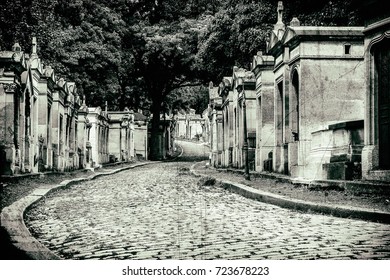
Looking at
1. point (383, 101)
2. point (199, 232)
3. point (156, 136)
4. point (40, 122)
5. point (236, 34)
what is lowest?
A: point (199, 232)

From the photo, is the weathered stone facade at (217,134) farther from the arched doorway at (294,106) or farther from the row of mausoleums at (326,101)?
the arched doorway at (294,106)

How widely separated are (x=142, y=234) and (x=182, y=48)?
1438 inches

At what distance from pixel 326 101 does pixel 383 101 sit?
12.9 feet

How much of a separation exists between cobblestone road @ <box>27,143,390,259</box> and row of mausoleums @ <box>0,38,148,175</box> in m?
5.44

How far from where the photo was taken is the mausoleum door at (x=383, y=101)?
11094 millimetres

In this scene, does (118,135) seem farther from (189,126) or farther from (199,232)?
(189,126)

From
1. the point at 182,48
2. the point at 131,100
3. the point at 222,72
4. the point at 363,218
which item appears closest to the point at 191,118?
the point at 131,100

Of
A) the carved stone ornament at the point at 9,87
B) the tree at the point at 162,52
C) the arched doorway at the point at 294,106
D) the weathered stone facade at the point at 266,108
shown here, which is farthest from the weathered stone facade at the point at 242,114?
A: the tree at the point at 162,52

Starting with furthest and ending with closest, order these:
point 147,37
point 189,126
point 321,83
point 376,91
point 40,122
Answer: point 189,126 < point 147,37 < point 40,122 < point 321,83 < point 376,91

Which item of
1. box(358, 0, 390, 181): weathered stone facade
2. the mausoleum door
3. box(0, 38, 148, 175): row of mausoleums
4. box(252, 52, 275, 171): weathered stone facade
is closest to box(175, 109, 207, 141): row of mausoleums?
box(0, 38, 148, 175): row of mausoleums

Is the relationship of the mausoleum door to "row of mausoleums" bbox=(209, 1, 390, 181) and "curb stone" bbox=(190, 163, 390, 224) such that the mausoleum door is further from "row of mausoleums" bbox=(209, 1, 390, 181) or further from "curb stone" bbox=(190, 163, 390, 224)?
"curb stone" bbox=(190, 163, 390, 224)

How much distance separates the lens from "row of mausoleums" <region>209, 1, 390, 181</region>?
11.3 metres

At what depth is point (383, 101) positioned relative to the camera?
11312 millimetres

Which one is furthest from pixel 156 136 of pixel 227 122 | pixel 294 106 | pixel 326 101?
pixel 326 101
